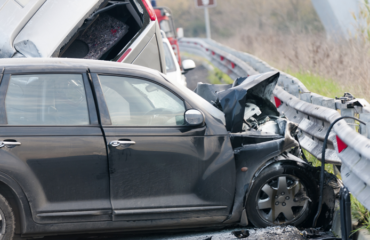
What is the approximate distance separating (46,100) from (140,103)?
2.57 ft

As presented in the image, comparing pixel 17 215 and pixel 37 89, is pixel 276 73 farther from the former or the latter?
pixel 17 215

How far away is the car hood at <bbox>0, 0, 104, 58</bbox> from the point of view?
6.46 m

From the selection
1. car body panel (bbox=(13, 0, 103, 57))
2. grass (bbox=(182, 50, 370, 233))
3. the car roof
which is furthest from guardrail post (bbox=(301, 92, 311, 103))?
car body panel (bbox=(13, 0, 103, 57))

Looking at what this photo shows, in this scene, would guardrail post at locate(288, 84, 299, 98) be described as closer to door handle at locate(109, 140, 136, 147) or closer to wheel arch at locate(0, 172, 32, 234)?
door handle at locate(109, 140, 136, 147)

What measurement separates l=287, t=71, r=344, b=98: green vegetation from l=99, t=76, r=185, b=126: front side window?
14.7 ft

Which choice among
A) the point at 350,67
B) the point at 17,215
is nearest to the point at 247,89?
the point at 17,215

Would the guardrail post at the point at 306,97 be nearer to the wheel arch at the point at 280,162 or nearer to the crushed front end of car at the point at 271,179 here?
the crushed front end of car at the point at 271,179

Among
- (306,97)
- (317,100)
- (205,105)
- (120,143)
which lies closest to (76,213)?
(120,143)

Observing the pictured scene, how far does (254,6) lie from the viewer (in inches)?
1665

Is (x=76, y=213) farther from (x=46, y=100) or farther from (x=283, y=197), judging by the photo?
(x=283, y=197)

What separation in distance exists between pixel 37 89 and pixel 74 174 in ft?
2.52

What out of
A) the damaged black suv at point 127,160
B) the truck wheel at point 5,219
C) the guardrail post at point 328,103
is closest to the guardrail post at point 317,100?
the guardrail post at point 328,103

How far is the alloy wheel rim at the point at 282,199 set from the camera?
4.46m

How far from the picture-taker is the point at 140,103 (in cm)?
420
